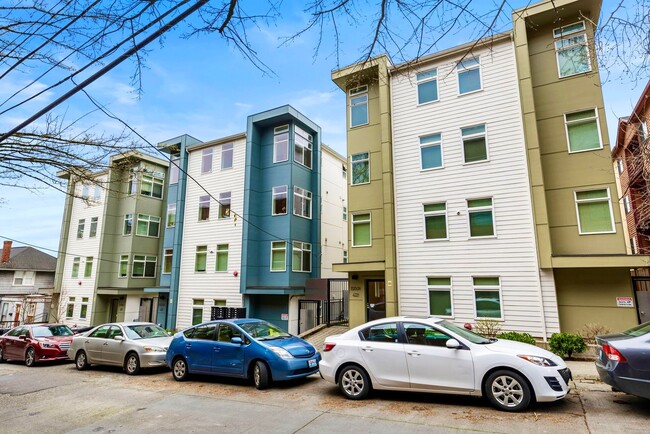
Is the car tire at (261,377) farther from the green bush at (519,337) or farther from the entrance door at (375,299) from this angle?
the entrance door at (375,299)

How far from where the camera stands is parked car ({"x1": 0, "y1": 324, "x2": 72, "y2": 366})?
14051 millimetres

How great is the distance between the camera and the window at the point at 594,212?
1226 cm

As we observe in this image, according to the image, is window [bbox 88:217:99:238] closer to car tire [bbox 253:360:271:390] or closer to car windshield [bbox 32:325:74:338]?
car windshield [bbox 32:325:74:338]

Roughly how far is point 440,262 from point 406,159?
4.43m

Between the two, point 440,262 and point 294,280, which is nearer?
point 440,262

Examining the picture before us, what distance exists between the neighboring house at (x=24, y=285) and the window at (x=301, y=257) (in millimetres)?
21355

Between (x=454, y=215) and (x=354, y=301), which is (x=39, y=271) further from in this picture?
(x=454, y=215)

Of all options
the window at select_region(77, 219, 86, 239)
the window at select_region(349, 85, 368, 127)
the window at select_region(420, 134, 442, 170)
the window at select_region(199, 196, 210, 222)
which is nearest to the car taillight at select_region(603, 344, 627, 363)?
the window at select_region(420, 134, 442, 170)

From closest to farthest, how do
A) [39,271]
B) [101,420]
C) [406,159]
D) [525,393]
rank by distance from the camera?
[525,393] → [101,420] → [406,159] → [39,271]

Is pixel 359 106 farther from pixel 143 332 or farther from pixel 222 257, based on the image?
pixel 143 332

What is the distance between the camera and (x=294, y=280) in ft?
62.3

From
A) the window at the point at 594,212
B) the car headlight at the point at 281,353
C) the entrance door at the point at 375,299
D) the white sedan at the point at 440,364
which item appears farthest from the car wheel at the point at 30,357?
the window at the point at 594,212

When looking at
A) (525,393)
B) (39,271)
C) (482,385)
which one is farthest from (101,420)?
(39,271)

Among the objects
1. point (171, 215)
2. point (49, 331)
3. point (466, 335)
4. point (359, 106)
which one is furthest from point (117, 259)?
point (466, 335)
